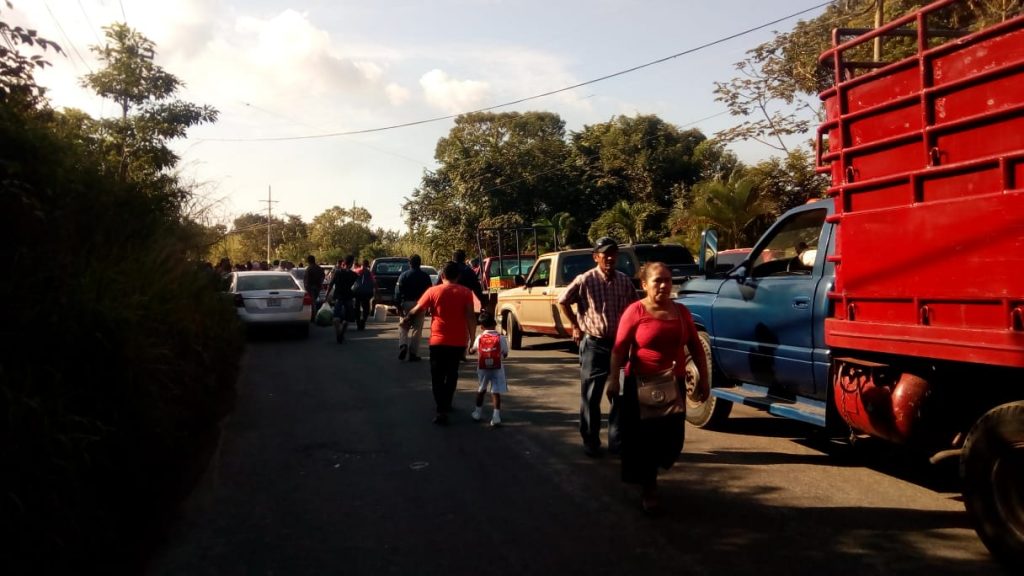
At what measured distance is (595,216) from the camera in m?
38.0

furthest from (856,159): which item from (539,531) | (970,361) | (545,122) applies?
(545,122)

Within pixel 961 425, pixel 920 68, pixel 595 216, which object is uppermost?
pixel 595 216

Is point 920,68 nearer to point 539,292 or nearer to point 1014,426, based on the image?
point 1014,426

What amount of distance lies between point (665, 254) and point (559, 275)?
1718 mm

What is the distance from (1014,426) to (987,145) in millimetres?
1506

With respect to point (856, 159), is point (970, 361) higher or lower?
lower

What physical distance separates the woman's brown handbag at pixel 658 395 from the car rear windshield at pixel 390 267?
66.4 ft

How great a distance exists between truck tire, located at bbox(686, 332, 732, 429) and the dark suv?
54.6 ft

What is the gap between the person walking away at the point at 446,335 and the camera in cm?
830

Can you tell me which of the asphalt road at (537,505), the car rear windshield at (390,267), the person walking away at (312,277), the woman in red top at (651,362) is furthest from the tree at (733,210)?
the woman in red top at (651,362)

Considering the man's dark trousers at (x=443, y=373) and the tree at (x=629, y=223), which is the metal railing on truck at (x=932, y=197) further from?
the tree at (x=629, y=223)

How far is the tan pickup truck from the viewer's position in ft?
41.5

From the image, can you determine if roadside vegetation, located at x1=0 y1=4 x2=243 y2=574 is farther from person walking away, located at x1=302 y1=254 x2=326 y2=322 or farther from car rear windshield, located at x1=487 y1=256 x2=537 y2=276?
person walking away, located at x1=302 y1=254 x2=326 y2=322

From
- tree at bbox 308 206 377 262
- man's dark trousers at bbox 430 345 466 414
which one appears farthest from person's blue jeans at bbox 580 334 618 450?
tree at bbox 308 206 377 262
